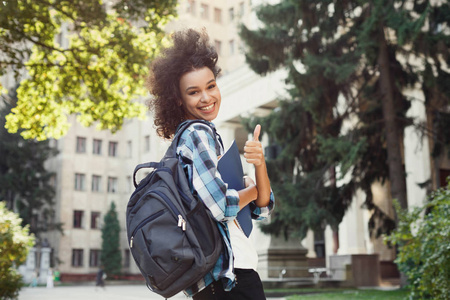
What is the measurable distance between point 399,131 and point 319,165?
2688 mm

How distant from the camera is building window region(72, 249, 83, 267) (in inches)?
2108

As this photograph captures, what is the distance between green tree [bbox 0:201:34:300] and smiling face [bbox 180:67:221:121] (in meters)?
10.5

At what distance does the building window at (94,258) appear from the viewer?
54.6 m

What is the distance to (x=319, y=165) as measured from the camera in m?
17.7

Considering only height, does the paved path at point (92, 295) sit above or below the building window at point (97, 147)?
below

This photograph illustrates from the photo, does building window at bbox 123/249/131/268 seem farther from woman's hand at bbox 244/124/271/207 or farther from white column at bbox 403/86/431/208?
woman's hand at bbox 244/124/271/207

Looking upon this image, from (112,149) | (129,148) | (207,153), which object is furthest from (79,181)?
(207,153)

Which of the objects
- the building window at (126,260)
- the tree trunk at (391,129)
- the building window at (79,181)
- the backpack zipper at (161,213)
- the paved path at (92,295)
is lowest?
the paved path at (92,295)

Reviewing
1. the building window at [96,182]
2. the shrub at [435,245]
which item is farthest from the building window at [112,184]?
the shrub at [435,245]

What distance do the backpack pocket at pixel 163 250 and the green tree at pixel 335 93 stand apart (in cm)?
1268

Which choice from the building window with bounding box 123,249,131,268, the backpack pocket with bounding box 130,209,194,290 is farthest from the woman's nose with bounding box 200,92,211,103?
the building window with bounding box 123,249,131,268

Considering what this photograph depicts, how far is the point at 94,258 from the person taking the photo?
5491cm

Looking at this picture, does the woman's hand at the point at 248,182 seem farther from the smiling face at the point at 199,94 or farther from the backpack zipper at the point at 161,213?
→ the backpack zipper at the point at 161,213

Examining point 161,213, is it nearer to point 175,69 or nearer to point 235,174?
point 235,174
